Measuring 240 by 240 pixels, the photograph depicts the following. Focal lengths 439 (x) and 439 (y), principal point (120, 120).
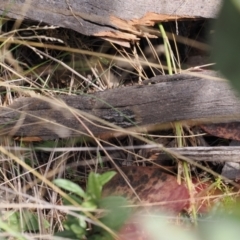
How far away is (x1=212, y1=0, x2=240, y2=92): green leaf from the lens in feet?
0.71

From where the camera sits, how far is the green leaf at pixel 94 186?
0.89 metres

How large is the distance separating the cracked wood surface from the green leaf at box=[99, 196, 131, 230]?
0.36 metres

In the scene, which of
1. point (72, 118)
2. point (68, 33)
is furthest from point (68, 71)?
point (72, 118)

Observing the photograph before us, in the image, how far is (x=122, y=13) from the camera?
1334 millimetres

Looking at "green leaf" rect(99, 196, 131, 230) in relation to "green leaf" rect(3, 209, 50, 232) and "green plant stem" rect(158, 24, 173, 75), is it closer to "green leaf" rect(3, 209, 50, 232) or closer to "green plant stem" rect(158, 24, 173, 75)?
"green leaf" rect(3, 209, 50, 232)

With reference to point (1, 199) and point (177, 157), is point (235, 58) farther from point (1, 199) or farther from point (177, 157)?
point (1, 199)

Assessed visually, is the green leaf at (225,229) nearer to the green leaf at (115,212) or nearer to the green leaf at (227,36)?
the green leaf at (227,36)

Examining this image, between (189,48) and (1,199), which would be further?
(189,48)

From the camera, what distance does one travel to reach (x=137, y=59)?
1.44m

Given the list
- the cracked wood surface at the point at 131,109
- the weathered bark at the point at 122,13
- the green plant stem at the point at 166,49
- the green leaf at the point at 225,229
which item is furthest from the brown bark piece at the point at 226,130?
the green leaf at the point at 225,229

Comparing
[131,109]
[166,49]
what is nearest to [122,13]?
[166,49]

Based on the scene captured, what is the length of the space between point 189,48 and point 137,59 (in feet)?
0.62

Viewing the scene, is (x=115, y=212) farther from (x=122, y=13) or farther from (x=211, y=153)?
(x=122, y=13)

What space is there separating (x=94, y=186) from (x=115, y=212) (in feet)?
0.23
